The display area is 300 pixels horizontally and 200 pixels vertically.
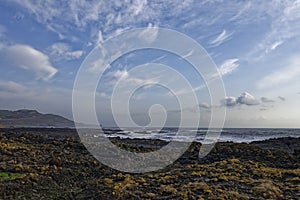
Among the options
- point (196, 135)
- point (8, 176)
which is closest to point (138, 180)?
point (8, 176)

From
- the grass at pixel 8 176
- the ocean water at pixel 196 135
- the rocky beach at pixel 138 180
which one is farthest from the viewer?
the ocean water at pixel 196 135

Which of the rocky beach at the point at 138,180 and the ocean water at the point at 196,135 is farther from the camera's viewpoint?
the ocean water at the point at 196,135

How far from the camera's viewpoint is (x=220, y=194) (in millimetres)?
13062

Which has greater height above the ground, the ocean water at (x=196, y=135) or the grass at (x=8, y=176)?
the ocean water at (x=196, y=135)

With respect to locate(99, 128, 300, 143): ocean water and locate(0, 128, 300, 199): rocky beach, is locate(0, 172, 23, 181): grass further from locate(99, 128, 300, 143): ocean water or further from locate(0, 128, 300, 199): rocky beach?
locate(99, 128, 300, 143): ocean water

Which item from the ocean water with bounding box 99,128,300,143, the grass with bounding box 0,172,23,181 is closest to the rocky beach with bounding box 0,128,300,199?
the grass with bounding box 0,172,23,181

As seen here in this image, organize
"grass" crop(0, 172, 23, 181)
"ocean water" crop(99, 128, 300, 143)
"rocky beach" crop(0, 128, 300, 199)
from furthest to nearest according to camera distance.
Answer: "ocean water" crop(99, 128, 300, 143)
"grass" crop(0, 172, 23, 181)
"rocky beach" crop(0, 128, 300, 199)

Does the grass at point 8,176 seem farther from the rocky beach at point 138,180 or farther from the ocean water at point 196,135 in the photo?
the ocean water at point 196,135

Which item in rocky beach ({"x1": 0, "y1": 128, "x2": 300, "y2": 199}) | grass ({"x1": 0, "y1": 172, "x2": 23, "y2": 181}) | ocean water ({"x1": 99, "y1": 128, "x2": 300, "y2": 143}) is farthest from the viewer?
ocean water ({"x1": 99, "y1": 128, "x2": 300, "y2": 143})

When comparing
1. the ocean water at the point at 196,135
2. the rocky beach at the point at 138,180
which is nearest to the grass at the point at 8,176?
the rocky beach at the point at 138,180

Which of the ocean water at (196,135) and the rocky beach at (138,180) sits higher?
the ocean water at (196,135)

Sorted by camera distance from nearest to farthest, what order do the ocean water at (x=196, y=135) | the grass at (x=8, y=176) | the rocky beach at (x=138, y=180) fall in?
1. the rocky beach at (x=138, y=180)
2. the grass at (x=8, y=176)
3. the ocean water at (x=196, y=135)

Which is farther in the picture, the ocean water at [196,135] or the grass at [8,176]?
the ocean water at [196,135]

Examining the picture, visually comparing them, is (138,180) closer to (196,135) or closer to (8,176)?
(8,176)
